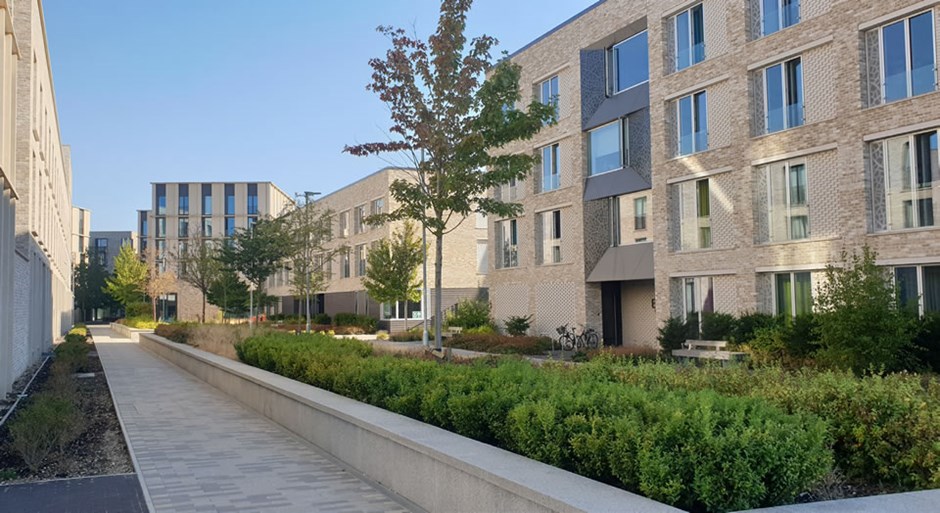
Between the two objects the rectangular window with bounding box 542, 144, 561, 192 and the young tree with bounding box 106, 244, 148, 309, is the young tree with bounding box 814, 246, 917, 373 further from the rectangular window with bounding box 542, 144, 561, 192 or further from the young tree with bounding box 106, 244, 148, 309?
the young tree with bounding box 106, 244, 148, 309

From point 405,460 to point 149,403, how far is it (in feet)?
30.3

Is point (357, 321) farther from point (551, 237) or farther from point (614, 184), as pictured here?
point (614, 184)

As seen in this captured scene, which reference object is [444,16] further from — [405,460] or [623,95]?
[623,95]

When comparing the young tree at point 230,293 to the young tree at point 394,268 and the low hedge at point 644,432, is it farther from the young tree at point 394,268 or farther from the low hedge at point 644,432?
the low hedge at point 644,432

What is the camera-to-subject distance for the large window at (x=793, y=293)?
1980 centimetres

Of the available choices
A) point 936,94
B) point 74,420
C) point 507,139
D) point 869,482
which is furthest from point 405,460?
point 936,94

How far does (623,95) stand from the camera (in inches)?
1088

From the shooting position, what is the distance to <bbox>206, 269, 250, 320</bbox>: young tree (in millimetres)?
39000

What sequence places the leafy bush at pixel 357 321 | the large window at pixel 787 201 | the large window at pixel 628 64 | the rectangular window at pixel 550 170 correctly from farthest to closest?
1. the leafy bush at pixel 357 321
2. the rectangular window at pixel 550 170
3. the large window at pixel 628 64
4. the large window at pixel 787 201

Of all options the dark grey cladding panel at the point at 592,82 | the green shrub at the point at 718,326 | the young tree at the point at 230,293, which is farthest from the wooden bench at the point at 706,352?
the young tree at the point at 230,293

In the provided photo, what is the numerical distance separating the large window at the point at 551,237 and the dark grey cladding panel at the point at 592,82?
12.9 feet

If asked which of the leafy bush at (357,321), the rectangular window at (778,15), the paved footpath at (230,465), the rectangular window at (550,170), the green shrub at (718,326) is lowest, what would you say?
the paved footpath at (230,465)

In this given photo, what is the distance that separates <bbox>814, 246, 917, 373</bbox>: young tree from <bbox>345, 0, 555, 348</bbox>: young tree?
6.66 m

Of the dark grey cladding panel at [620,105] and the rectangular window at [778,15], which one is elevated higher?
the rectangular window at [778,15]
